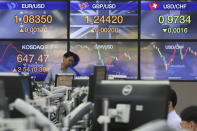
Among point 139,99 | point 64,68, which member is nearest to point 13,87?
point 139,99

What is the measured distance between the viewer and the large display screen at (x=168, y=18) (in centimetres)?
566

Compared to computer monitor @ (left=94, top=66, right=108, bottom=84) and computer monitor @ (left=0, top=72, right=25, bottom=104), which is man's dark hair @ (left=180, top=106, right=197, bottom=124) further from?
computer monitor @ (left=0, top=72, right=25, bottom=104)

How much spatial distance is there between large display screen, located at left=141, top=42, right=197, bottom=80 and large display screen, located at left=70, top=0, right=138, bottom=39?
13.7 inches

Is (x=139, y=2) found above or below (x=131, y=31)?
above

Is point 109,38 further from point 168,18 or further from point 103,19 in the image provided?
point 168,18

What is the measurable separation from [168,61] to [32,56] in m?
2.10

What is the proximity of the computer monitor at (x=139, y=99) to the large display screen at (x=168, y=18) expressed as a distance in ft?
12.4

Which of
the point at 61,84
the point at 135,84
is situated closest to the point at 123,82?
the point at 135,84

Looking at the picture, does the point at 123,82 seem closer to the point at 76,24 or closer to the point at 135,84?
the point at 135,84

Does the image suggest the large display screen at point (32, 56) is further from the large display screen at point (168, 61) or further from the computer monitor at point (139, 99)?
the computer monitor at point (139, 99)

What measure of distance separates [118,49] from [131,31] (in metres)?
0.34

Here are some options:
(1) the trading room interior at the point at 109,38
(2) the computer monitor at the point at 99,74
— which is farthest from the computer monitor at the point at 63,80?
(1) the trading room interior at the point at 109,38

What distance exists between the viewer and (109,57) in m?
5.69

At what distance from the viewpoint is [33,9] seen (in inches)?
226
